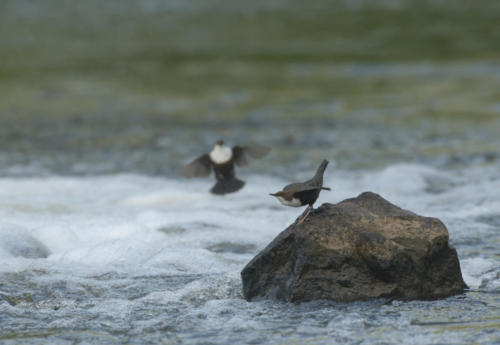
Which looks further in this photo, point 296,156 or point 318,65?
point 318,65

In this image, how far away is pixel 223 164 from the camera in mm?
7480

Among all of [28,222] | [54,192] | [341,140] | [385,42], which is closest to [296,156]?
[341,140]

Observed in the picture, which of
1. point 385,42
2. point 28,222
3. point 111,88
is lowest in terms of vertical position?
point 28,222

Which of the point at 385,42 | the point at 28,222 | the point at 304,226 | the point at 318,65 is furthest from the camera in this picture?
the point at 385,42

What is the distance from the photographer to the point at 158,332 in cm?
409

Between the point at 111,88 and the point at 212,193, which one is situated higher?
the point at 111,88

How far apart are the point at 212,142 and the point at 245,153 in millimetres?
3586

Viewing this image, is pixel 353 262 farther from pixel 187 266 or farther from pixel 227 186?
pixel 227 186

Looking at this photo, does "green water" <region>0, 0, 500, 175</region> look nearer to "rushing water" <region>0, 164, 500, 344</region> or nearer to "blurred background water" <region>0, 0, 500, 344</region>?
"blurred background water" <region>0, 0, 500, 344</region>

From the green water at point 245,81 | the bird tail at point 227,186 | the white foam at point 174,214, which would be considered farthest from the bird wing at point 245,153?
the green water at point 245,81

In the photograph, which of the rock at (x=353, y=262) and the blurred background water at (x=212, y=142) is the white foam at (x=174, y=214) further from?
the rock at (x=353, y=262)

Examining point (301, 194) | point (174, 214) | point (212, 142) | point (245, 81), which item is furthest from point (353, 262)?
point (245, 81)

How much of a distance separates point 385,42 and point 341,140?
9.39 meters

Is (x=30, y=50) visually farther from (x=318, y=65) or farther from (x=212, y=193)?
(x=212, y=193)
